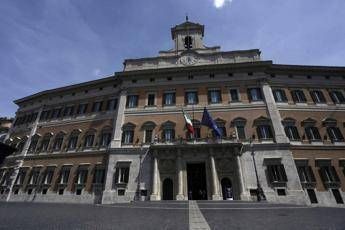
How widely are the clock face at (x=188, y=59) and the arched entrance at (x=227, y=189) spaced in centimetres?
1377

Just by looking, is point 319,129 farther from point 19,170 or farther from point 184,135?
point 19,170

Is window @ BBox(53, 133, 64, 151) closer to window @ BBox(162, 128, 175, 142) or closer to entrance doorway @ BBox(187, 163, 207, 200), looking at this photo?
window @ BBox(162, 128, 175, 142)

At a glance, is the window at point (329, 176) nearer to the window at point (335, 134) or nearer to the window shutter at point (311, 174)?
the window shutter at point (311, 174)

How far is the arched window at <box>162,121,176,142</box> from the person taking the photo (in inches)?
785

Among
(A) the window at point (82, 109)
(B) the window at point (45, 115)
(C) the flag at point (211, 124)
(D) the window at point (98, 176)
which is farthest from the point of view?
(B) the window at point (45, 115)

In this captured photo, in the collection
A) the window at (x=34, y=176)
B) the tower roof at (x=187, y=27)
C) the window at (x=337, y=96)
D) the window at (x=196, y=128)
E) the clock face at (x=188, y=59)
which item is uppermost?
the tower roof at (x=187, y=27)

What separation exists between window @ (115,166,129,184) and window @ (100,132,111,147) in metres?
3.44

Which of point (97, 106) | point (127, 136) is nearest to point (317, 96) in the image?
A: point (127, 136)

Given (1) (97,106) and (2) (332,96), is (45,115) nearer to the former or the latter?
(1) (97,106)

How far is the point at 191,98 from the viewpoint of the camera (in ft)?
72.3

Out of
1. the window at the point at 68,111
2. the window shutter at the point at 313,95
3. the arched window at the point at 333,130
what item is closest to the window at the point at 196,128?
the arched window at the point at 333,130

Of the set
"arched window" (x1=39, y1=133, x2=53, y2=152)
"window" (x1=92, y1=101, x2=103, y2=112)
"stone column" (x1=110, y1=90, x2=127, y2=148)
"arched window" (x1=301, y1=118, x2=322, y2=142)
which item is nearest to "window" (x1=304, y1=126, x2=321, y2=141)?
"arched window" (x1=301, y1=118, x2=322, y2=142)

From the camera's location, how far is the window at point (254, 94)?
21.2 meters

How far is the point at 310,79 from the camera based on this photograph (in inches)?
896
